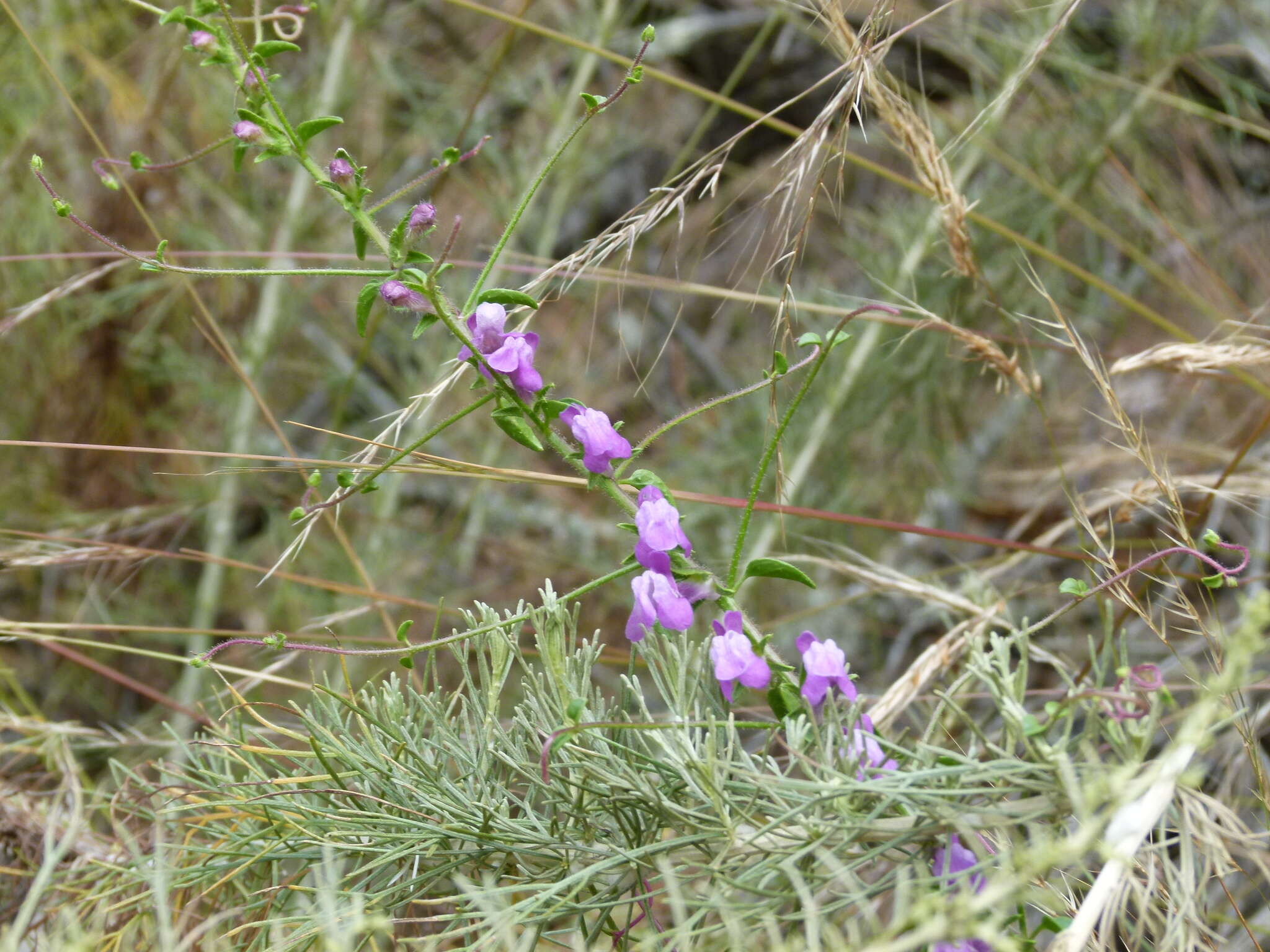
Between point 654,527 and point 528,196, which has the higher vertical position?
point 528,196

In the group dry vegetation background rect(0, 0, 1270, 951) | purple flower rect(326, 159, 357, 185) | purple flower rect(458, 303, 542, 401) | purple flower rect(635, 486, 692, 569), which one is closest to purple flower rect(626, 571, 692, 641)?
purple flower rect(635, 486, 692, 569)

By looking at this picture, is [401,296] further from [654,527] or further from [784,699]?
[784,699]

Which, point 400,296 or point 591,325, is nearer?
point 400,296

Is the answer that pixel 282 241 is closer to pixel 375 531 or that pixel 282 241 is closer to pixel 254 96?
pixel 375 531

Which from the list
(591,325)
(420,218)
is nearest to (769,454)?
(420,218)

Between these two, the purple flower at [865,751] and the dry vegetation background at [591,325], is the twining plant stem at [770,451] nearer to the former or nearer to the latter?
the purple flower at [865,751]

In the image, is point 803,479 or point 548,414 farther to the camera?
point 803,479

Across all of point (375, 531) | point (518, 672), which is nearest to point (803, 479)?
point (518, 672)

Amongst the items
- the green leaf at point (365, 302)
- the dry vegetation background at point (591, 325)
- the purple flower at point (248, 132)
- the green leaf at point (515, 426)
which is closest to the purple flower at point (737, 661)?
the green leaf at point (515, 426)
